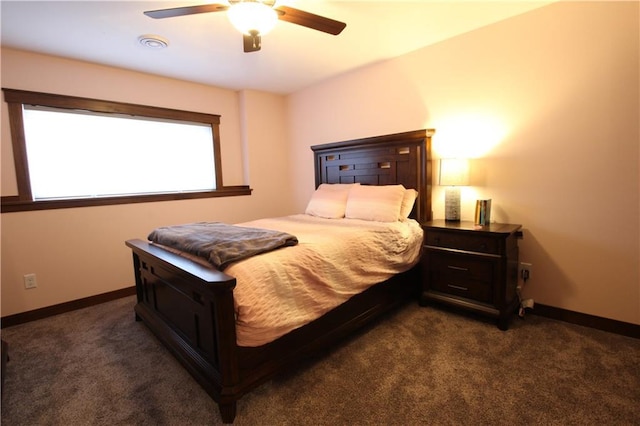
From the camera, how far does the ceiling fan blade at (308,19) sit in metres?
1.71

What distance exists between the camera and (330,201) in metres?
3.26

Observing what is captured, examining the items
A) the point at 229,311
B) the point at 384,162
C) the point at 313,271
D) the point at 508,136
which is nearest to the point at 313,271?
the point at 313,271

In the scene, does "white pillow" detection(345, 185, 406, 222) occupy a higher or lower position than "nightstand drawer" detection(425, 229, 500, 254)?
higher

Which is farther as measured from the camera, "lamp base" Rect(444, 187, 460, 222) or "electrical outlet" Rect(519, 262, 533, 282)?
"lamp base" Rect(444, 187, 460, 222)

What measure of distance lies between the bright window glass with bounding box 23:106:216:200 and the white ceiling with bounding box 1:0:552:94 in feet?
1.88

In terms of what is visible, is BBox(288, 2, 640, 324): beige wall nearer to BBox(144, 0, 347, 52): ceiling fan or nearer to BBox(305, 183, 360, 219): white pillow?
BBox(305, 183, 360, 219): white pillow

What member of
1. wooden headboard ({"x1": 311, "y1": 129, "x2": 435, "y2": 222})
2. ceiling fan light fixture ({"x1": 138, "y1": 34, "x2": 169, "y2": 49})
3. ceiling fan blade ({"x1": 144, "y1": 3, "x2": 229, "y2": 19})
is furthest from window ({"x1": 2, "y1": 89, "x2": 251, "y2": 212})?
ceiling fan blade ({"x1": 144, "y1": 3, "x2": 229, "y2": 19})

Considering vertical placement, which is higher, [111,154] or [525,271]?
[111,154]

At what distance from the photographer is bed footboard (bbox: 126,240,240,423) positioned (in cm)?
146

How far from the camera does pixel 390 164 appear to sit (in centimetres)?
317

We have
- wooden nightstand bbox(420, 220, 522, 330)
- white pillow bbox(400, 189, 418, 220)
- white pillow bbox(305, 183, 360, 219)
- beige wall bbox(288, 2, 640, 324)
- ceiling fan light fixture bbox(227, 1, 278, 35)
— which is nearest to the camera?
ceiling fan light fixture bbox(227, 1, 278, 35)

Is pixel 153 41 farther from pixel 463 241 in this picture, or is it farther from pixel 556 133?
pixel 556 133

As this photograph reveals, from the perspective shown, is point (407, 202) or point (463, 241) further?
point (407, 202)

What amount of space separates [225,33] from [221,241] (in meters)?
1.74
